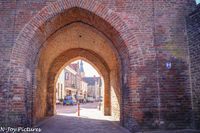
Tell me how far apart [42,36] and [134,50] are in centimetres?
361

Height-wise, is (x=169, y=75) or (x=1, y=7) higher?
(x=1, y=7)

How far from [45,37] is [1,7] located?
1932 mm

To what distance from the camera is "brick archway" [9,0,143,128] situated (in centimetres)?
784

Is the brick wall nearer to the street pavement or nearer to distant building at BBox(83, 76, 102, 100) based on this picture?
the street pavement

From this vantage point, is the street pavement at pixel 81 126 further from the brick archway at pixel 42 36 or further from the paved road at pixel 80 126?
the brick archway at pixel 42 36

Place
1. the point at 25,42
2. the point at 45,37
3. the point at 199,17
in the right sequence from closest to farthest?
the point at 199,17 < the point at 25,42 < the point at 45,37

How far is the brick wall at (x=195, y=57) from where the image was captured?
24.8 ft

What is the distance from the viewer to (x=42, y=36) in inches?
348

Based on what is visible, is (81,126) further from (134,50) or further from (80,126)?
(134,50)

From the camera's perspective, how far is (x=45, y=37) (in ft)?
30.1

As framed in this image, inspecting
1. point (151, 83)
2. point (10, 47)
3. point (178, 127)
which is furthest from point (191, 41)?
point (10, 47)

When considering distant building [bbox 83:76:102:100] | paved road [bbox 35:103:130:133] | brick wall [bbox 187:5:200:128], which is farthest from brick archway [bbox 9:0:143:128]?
distant building [bbox 83:76:102:100]

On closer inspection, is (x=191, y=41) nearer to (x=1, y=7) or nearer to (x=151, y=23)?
(x=151, y=23)

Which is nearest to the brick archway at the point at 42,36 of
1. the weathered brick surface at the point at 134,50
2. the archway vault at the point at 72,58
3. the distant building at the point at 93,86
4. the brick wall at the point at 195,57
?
the weathered brick surface at the point at 134,50
